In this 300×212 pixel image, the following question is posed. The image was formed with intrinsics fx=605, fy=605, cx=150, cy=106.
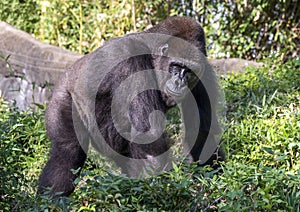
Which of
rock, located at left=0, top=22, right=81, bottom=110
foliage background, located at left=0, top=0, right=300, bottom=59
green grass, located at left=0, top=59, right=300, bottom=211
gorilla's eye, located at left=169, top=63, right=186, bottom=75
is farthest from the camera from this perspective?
foliage background, located at left=0, top=0, right=300, bottom=59

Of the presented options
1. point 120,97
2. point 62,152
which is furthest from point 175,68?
point 62,152

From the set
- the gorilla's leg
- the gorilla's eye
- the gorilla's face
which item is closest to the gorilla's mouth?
the gorilla's face

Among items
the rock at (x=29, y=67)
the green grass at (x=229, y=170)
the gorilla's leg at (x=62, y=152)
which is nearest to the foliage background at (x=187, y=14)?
the rock at (x=29, y=67)

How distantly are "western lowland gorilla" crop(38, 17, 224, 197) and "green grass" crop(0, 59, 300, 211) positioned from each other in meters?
0.23

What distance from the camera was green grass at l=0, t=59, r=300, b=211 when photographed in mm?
2754

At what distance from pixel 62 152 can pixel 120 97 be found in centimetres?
62

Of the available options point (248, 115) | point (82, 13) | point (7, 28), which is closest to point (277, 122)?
point (248, 115)

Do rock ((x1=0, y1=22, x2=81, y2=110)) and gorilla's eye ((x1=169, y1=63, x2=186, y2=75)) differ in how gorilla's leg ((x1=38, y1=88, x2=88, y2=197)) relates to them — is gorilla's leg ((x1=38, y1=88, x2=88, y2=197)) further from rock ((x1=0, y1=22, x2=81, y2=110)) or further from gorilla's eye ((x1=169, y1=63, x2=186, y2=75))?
rock ((x1=0, y1=22, x2=81, y2=110))

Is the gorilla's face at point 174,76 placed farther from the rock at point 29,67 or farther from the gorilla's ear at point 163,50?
the rock at point 29,67

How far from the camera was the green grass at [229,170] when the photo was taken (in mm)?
2754

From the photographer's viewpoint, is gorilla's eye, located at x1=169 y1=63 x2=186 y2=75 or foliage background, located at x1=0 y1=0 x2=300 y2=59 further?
foliage background, located at x1=0 y1=0 x2=300 y2=59

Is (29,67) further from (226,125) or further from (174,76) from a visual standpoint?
(174,76)

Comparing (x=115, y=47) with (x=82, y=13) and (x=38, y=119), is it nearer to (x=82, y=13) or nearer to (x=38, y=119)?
(x=38, y=119)

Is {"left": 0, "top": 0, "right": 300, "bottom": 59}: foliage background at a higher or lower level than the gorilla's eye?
lower
